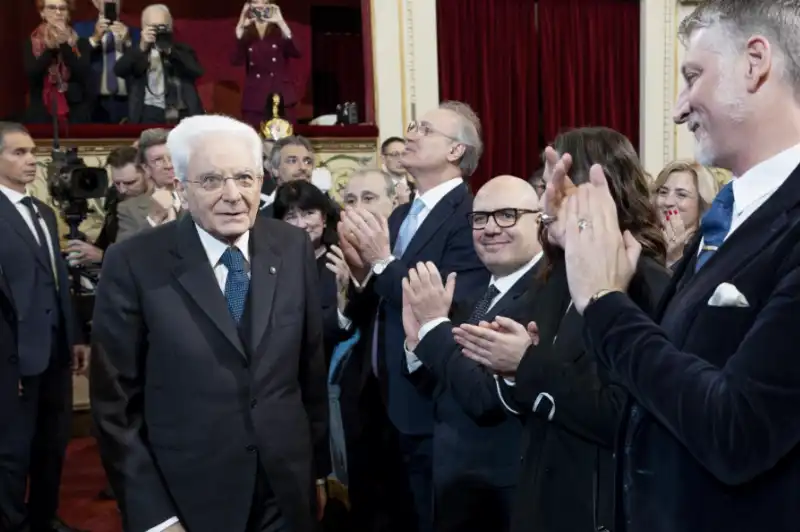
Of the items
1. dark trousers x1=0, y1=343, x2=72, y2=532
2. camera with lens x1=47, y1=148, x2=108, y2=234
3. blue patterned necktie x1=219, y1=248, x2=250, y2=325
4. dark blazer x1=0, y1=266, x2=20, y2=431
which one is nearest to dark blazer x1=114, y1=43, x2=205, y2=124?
camera with lens x1=47, y1=148, x2=108, y2=234

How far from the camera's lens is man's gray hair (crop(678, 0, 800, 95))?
3.56 ft

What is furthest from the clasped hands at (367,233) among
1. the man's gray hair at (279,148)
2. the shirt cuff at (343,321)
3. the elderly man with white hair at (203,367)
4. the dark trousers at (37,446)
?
the man's gray hair at (279,148)

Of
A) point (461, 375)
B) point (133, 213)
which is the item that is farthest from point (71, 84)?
point (461, 375)

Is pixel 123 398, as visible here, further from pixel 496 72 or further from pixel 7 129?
pixel 496 72

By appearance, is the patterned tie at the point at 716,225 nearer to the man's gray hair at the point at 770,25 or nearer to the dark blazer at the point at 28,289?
the man's gray hair at the point at 770,25

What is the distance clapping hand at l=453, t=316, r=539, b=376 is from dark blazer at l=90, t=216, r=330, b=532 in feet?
1.34

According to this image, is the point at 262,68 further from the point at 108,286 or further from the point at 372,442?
→ the point at 108,286

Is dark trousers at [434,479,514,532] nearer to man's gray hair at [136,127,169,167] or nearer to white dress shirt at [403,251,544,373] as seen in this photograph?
white dress shirt at [403,251,544,373]

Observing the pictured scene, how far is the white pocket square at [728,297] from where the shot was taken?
1.03 meters

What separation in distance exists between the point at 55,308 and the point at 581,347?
8.19 ft

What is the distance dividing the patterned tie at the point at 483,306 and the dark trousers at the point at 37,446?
187 cm

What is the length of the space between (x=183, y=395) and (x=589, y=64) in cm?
673

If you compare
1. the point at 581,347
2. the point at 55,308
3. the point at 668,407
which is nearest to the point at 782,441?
the point at 668,407

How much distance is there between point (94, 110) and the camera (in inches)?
247
